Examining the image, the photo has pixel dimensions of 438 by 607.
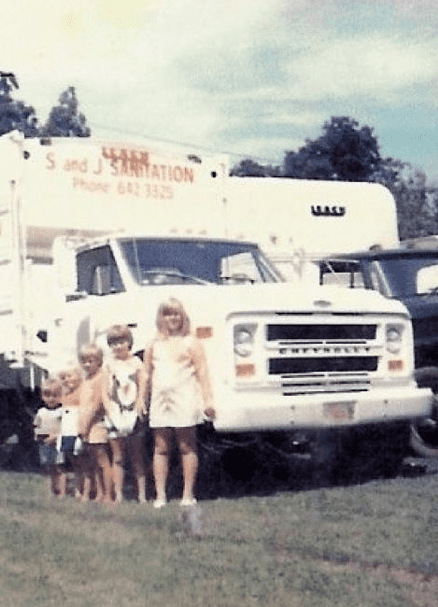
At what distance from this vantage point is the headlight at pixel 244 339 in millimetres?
7789

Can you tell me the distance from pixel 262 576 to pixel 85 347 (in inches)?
127

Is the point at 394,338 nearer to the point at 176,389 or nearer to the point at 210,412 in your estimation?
the point at 210,412

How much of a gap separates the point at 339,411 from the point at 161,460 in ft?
4.32

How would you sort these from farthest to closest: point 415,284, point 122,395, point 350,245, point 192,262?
point 350,245
point 415,284
point 192,262
point 122,395

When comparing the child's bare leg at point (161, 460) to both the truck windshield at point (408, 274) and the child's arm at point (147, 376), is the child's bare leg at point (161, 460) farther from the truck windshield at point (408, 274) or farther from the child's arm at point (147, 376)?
the truck windshield at point (408, 274)

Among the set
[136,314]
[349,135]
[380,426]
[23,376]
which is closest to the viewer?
[136,314]

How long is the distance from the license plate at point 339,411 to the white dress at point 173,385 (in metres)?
0.96

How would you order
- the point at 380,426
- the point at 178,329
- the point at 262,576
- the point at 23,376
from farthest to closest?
the point at 23,376 < the point at 380,426 < the point at 178,329 < the point at 262,576

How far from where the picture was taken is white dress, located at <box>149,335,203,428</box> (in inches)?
297

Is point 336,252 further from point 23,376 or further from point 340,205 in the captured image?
point 23,376

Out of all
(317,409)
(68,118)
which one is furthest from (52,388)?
(68,118)

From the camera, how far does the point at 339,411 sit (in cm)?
803

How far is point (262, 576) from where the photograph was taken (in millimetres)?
5480

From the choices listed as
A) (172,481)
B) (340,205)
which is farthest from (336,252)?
(172,481)
